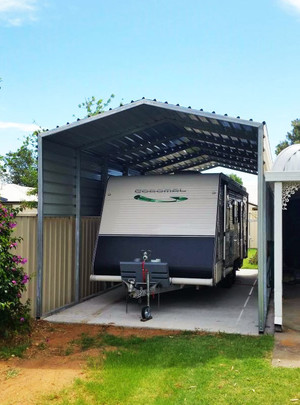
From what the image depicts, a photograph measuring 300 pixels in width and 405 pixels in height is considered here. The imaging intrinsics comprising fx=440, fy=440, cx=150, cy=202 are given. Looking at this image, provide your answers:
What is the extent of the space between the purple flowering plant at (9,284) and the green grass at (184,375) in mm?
1402

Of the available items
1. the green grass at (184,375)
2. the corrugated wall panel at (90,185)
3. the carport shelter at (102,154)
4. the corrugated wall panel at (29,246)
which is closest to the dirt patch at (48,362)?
the green grass at (184,375)

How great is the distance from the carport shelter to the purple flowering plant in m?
1.46

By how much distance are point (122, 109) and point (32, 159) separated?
52.2ft

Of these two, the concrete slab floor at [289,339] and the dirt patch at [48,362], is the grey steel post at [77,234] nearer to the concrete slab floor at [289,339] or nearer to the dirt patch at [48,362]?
the dirt patch at [48,362]

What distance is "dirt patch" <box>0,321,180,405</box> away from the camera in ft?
16.4

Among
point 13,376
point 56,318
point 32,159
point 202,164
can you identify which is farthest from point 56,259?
point 32,159

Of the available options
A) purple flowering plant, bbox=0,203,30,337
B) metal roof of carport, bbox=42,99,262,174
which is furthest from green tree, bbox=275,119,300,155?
purple flowering plant, bbox=0,203,30,337

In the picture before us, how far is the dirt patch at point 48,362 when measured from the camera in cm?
500

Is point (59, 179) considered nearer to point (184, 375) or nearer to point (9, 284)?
point (9, 284)

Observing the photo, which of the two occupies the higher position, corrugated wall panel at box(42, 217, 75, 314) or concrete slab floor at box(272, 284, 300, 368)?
corrugated wall panel at box(42, 217, 75, 314)

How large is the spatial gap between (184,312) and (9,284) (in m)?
3.91

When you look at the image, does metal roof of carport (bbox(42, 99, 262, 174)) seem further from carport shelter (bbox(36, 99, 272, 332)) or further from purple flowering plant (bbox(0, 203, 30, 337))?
purple flowering plant (bbox(0, 203, 30, 337))

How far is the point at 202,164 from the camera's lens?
15.0m

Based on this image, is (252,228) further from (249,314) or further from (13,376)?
(13,376)
